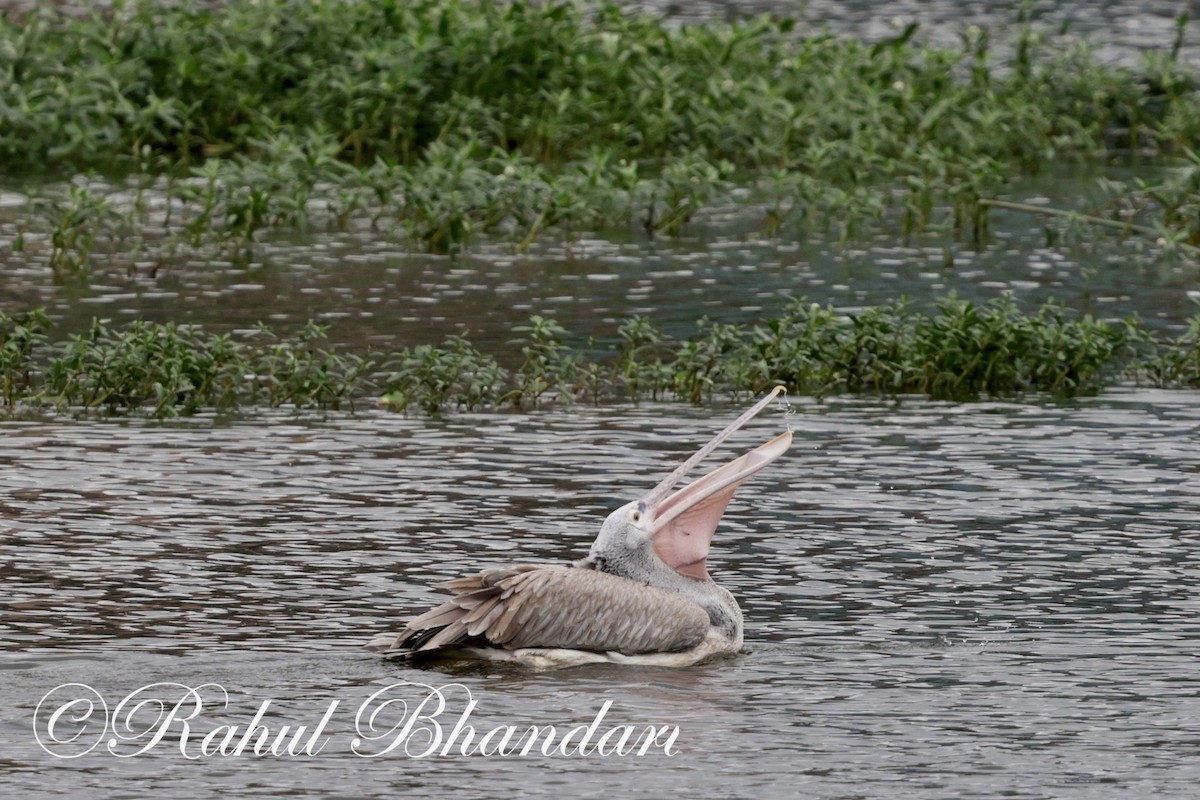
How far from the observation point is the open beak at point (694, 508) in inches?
324

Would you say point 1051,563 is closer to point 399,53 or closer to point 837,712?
point 837,712

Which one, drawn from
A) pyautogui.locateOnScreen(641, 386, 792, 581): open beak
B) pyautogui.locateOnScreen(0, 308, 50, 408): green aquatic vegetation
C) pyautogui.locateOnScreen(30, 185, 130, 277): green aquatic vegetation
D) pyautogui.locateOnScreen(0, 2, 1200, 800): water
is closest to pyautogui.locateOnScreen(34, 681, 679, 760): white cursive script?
pyautogui.locateOnScreen(0, 2, 1200, 800): water

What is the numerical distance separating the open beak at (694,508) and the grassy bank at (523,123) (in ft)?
25.6

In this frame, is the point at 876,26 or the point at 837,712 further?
the point at 876,26

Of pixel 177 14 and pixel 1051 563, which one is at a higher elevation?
pixel 177 14

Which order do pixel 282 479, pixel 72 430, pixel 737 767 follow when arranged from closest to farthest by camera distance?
pixel 737 767 → pixel 282 479 → pixel 72 430

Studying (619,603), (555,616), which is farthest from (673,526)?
(555,616)

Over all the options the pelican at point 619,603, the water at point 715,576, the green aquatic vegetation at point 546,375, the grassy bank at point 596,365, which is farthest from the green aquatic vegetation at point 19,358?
the pelican at point 619,603

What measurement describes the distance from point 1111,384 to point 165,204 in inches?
276

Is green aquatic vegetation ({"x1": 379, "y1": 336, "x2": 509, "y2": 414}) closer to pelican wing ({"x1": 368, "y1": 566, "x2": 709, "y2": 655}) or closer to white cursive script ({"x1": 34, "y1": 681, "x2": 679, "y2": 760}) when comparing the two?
pelican wing ({"x1": 368, "y1": 566, "x2": 709, "y2": 655})

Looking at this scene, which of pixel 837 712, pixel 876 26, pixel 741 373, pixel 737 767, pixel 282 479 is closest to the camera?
pixel 737 767

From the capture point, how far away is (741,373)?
12484mm

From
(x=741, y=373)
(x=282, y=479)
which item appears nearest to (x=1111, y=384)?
(x=741, y=373)

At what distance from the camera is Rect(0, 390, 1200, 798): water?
7.09 meters
